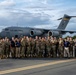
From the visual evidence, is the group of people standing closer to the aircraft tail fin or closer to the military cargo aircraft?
the military cargo aircraft

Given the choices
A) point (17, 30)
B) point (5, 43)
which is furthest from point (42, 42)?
point (17, 30)

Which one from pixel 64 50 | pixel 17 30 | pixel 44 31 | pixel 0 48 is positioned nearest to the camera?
pixel 0 48

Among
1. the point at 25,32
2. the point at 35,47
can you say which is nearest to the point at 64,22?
the point at 25,32

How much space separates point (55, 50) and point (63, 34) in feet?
74.6

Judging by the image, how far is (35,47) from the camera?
21797 millimetres

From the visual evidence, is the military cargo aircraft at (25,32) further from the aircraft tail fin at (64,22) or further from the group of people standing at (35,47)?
the group of people standing at (35,47)

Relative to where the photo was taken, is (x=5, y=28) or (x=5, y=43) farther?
(x=5, y=28)

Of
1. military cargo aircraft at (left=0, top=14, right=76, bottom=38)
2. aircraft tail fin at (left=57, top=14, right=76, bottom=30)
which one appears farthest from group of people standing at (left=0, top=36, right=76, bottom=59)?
aircraft tail fin at (left=57, top=14, right=76, bottom=30)

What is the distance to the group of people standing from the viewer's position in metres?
21.1

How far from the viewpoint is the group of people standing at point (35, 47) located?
2106 centimetres

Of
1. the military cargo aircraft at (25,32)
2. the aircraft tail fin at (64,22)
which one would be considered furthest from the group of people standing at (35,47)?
the aircraft tail fin at (64,22)

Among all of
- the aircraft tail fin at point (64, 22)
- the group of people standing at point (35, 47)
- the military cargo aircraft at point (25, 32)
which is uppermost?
the aircraft tail fin at point (64, 22)

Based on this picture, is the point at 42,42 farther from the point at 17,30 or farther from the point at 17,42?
the point at 17,30

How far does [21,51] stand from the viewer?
21.3 metres
